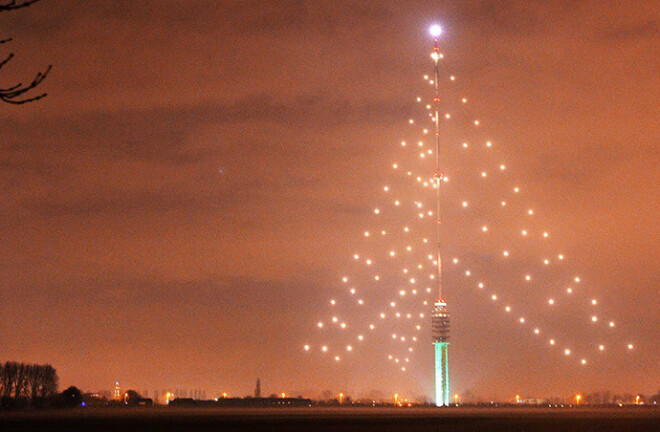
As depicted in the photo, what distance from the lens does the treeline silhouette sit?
11725cm

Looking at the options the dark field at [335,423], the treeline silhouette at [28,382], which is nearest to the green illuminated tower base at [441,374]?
the treeline silhouette at [28,382]

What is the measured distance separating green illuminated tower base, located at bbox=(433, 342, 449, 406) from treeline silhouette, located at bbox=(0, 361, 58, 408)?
67.0 metres

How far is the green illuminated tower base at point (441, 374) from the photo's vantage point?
15865 cm

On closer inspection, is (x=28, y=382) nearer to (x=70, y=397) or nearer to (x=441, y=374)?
(x=70, y=397)

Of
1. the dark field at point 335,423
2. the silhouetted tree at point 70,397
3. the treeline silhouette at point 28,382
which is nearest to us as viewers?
the dark field at point 335,423

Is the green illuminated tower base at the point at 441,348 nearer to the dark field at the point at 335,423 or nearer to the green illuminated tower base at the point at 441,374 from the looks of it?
the green illuminated tower base at the point at 441,374

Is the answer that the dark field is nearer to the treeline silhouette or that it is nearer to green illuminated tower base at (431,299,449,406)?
the treeline silhouette

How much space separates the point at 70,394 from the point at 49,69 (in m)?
102

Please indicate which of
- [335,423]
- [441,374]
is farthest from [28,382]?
[335,423]

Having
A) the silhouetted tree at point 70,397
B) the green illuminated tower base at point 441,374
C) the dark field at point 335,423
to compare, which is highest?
the green illuminated tower base at point 441,374

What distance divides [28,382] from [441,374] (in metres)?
72.5

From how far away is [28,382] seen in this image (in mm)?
128125

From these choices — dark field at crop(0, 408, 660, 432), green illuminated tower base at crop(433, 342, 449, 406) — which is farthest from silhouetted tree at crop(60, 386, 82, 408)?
green illuminated tower base at crop(433, 342, 449, 406)

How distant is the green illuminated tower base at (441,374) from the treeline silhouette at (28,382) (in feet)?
220
